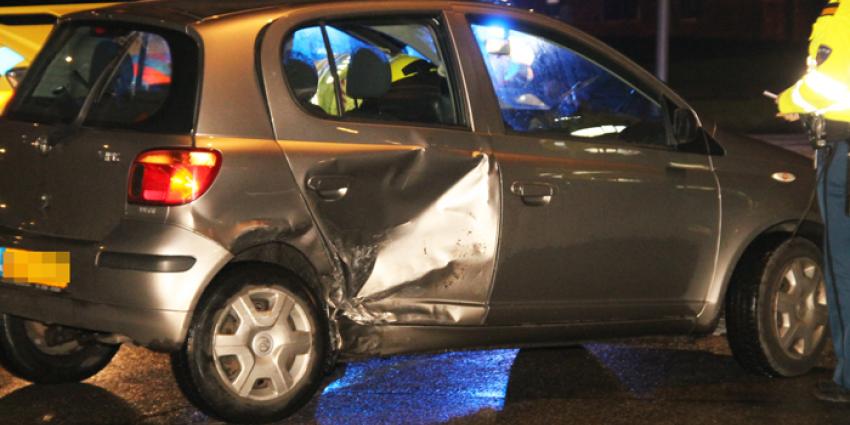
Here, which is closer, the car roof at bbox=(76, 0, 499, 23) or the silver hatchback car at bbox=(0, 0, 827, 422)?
the silver hatchback car at bbox=(0, 0, 827, 422)

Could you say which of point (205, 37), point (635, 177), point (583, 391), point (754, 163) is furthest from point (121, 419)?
point (754, 163)

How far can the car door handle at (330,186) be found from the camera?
16.6ft

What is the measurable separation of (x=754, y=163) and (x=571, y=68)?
0.95 m

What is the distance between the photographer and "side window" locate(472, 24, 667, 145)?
5660 mm

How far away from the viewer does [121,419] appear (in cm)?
536

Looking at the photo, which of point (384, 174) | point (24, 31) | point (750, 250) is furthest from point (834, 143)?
point (24, 31)

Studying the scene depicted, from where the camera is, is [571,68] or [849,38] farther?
[571,68]

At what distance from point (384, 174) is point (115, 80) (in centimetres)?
106

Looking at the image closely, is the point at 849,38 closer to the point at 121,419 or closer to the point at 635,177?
the point at 635,177

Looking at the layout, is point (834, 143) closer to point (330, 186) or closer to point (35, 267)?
point (330, 186)

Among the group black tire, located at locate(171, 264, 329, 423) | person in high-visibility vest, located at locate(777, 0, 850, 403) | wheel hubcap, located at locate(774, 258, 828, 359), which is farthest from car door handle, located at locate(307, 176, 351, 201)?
wheel hubcap, located at locate(774, 258, 828, 359)

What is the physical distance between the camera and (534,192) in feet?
17.9

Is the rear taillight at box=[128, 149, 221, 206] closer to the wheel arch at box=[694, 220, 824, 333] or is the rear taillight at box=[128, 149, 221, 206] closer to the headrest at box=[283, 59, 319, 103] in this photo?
the headrest at box=[283, 59, 319, 103]

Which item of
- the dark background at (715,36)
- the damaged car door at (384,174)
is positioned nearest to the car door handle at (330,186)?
the damaged car door at (384,174)
